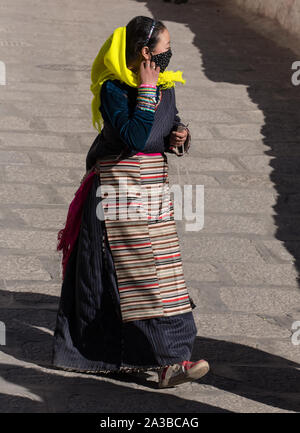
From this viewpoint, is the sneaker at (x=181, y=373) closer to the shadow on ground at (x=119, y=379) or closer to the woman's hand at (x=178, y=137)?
the shadow on ground at (x=119, y=379)

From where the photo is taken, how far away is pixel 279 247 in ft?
20.1

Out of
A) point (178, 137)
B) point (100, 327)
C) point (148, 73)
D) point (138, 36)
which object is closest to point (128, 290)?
point (100, 327)

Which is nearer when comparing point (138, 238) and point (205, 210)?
point (138, 238)

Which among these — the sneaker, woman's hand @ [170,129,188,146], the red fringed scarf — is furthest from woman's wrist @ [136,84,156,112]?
the sneaker

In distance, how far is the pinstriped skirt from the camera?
13.1 feet

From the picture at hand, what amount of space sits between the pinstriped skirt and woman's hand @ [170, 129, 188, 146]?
0.11 meters

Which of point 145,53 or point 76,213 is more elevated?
point 145,53

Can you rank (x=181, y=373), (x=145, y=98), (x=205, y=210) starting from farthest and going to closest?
1. (x=205, y=210)
2. (x=181, y=373)
3. (x=145, y=98)

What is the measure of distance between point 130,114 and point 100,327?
103 centimetres

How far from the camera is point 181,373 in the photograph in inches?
156

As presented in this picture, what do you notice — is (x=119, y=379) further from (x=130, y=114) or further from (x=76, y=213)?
(x=130, y=114)

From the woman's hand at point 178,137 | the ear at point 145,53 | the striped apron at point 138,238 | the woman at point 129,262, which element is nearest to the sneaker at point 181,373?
the woman at point 129,262

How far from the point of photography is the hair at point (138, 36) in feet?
12.4
